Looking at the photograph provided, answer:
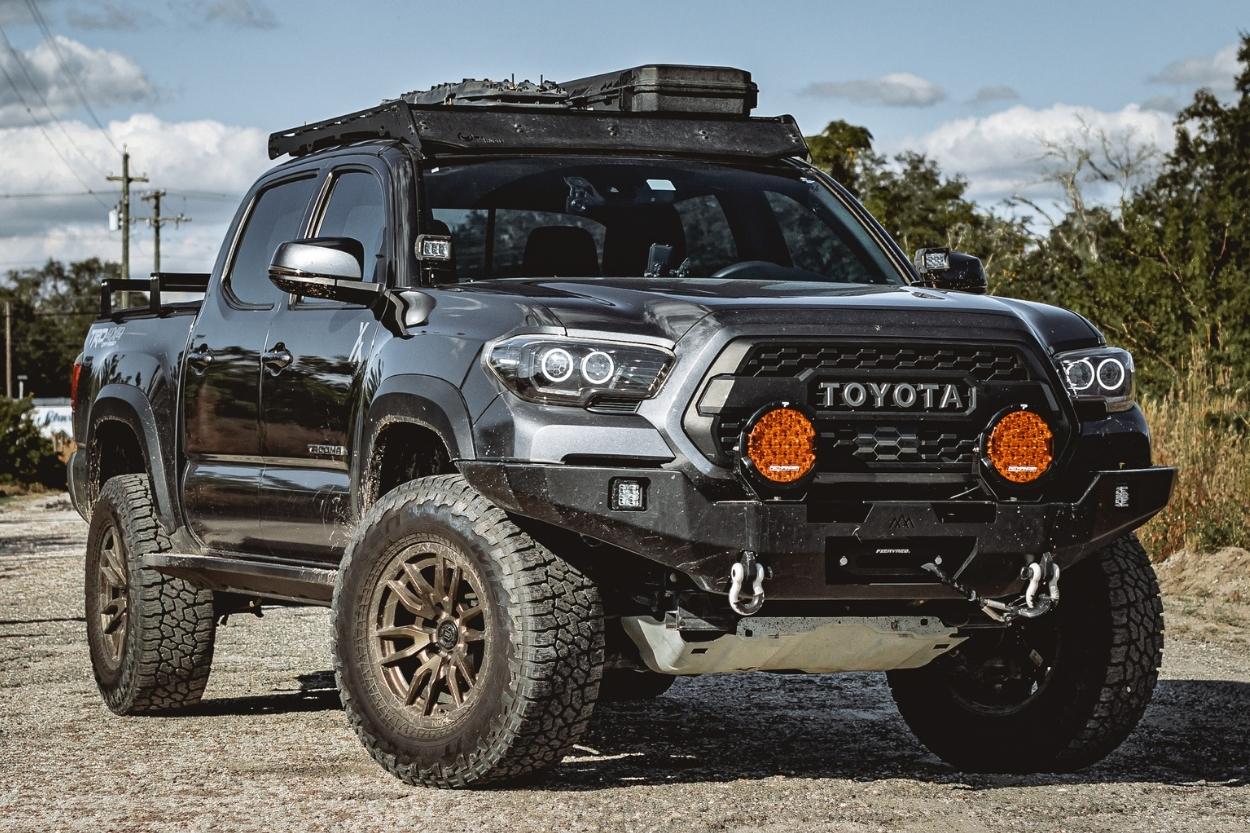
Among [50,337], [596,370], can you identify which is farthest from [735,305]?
[50,337]

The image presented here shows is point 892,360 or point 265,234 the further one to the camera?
point 265,234

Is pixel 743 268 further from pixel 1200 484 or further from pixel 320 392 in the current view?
pixel 1200 484

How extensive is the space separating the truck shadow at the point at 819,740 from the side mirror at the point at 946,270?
166 centimetres

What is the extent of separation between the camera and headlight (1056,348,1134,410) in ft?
18.5

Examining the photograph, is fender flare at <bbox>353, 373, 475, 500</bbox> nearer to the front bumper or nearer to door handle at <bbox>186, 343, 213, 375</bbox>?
the front bumper

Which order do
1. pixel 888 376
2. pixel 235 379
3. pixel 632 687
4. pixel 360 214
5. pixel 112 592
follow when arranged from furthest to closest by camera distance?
pixel 112 592 < pixel 632 687 < pixel 235 379 < pixel 360 214 < pixel 888 376

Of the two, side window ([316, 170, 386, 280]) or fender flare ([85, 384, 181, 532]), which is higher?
side window ([316, 170, 386, 280])

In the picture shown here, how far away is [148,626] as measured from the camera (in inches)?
301

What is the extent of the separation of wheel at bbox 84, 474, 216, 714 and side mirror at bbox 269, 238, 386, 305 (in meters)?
1.93

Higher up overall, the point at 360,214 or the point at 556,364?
the point at 360,214

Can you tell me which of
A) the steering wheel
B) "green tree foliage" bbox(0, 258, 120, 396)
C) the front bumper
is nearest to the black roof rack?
the steering wheel

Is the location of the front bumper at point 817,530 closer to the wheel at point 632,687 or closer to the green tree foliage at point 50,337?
the wheel at point 632,687

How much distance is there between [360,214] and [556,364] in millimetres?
1788

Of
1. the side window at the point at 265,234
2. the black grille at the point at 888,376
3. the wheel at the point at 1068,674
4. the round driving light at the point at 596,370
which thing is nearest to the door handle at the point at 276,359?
the side window at the point at 265,234
